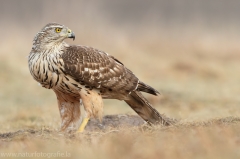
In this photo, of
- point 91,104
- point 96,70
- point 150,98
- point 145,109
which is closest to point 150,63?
point 150,98

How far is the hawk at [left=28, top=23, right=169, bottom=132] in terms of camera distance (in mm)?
7715

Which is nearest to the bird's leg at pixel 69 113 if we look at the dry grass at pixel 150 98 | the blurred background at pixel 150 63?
the dry grass at pixel 150 98

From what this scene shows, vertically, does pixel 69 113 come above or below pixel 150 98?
below

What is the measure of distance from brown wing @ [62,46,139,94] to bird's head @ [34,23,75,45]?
0.19 metres

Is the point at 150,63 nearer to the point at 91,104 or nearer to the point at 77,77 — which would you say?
the point at 91,104

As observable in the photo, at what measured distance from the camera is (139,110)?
28.9ft

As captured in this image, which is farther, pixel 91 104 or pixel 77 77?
pixel 91 104

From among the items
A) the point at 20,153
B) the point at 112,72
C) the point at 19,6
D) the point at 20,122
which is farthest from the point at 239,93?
the point at 19,6

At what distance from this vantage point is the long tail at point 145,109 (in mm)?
8672

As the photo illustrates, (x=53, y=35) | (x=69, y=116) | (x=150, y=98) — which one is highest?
(x=150, y=98)

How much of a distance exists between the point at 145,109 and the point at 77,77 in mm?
1438

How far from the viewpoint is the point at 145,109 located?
874 cm

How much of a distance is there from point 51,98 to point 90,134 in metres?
8.33

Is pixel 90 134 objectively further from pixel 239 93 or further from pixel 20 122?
pixel 239 93
